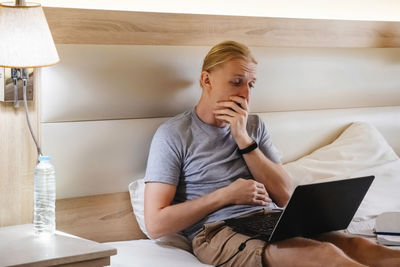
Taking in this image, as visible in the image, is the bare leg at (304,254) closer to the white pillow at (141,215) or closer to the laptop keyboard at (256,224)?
the laptop keyboard at (256,224)

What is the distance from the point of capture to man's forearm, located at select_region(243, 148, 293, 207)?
2.24m

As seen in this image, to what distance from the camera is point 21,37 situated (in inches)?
72.2

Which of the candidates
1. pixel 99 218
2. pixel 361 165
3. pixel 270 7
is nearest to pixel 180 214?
pixel 99 218

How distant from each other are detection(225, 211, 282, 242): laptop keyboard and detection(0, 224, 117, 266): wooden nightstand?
47 centimetres

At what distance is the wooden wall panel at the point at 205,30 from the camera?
2188 millimetres

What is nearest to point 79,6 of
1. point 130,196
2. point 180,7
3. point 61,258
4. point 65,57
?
point 65,57

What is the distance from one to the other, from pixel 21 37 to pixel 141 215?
742 millimetres

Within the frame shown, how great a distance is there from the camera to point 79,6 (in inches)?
89.3

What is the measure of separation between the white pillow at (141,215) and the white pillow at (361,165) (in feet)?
1.76

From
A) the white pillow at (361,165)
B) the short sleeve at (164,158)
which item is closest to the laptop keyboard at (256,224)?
the short sleeve at (164,158)

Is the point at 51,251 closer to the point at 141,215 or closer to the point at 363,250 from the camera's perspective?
the point at 141,215

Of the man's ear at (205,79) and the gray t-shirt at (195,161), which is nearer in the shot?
the gray t-shirt at (195,161)

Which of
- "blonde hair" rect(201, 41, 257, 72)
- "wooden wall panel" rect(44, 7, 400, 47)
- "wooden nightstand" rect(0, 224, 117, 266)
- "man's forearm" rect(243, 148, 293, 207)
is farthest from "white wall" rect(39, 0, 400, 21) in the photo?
"wooden nightstand" rect(0, 224, 117, 266)

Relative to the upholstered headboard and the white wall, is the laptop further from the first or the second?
the white wall
